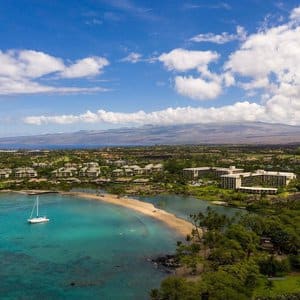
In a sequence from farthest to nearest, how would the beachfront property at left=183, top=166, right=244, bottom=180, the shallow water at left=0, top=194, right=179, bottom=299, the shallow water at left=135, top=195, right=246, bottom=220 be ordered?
1. the beachfront property at left=183, top=166, right=244, bottom=180
2. the shallow water at left=135, top=195, right=246, bottom=220
3. the shallow water at left=0, top=194, right=179, bottom=299

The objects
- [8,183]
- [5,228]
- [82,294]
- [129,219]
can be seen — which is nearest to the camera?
[82,294]

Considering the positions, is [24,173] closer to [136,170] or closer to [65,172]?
[65,172]

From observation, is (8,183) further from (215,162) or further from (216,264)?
(216,264)

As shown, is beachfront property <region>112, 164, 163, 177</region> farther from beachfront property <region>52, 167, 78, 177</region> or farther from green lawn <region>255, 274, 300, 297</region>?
green lawn <region>255, 274, 300, 297</region>

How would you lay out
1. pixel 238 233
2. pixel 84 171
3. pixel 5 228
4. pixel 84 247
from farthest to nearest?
pixel 84 171
pixel 5 228
pixel 84 247
pixel 238 233

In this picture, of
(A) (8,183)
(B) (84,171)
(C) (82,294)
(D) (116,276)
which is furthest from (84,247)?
(B) (84,171)

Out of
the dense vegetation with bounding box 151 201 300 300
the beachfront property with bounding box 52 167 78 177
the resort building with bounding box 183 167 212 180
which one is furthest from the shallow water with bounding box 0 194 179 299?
the beachfront property with bounding box 52 167 78 177

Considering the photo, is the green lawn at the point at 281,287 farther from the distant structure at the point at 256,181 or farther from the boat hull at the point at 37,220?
the distant structure at the point at 256,181
